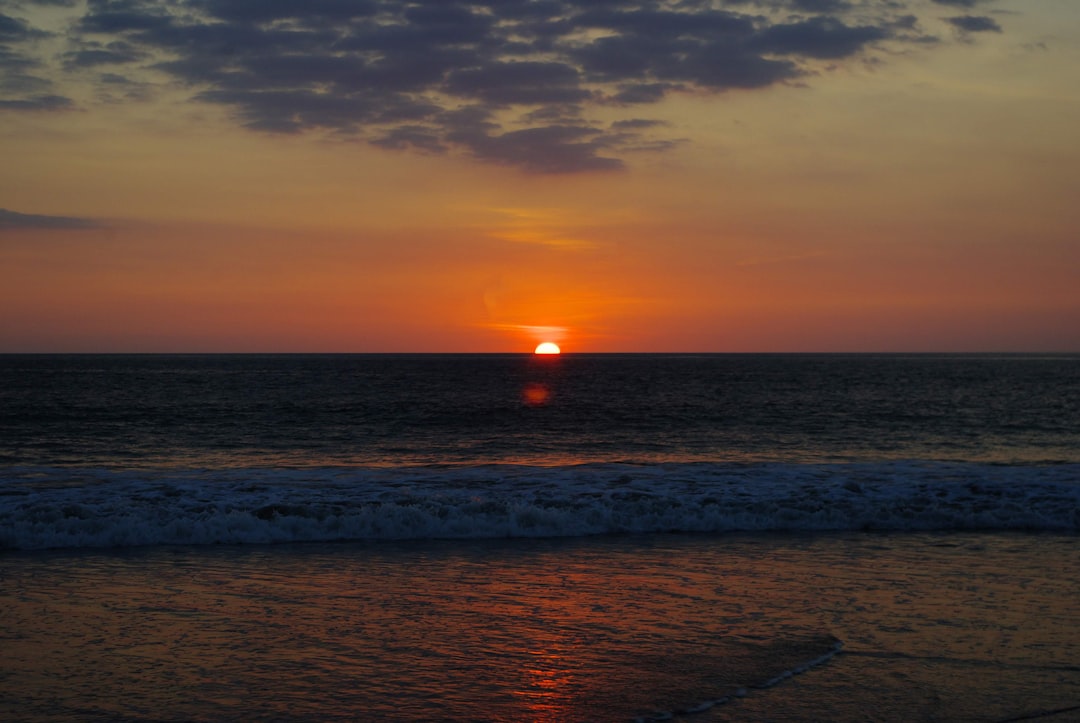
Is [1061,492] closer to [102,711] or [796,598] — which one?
[796,598]

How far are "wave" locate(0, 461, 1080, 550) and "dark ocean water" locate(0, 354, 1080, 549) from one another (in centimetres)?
5

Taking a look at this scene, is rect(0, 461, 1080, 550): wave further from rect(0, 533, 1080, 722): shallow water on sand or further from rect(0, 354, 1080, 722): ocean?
rect(0, 533, 1080, 722): shallow water on sand

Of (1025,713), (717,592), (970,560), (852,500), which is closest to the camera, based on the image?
(1025,713)

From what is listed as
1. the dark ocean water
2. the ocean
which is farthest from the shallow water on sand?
the dark ocean water

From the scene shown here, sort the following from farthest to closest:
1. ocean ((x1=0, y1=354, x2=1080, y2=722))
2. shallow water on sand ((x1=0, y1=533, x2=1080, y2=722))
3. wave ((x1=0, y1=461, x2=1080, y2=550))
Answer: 1. wave ((x1=0, y1=461, x2=1080, y2=550))
2. ocean ((x1=0, y1=354, x2=1080, y2=722))
3. shallow water on sand ((x1=0, y1=533, x2=1080, y2=722))

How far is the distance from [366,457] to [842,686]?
22265 mm

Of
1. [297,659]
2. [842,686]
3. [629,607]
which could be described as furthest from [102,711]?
[842,686]

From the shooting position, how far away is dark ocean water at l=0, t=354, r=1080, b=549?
1518cm

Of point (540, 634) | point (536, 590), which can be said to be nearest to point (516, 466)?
point (536, 590)

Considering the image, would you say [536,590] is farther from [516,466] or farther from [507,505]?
[516,466]

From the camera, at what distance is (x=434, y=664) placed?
7.86 meters

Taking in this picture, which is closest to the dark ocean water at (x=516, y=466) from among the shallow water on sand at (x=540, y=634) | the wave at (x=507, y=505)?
the wave at (x=507, y=505)

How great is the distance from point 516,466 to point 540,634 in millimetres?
14318

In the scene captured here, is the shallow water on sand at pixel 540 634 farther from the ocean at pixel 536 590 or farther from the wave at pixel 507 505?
the wave at pixel 507 505
